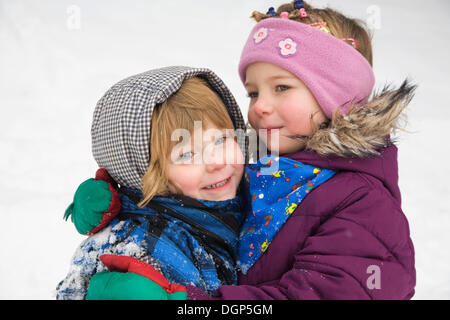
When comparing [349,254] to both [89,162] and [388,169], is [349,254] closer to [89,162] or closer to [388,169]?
[388,169]

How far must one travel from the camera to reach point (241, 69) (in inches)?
54.7

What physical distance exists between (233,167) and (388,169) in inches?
16.9

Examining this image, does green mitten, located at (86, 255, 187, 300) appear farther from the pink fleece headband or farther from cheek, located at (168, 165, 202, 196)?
the pink fleece headband

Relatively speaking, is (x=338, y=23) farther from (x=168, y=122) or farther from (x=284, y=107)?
(x=168, y=122)

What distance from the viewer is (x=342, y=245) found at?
3.31 feet

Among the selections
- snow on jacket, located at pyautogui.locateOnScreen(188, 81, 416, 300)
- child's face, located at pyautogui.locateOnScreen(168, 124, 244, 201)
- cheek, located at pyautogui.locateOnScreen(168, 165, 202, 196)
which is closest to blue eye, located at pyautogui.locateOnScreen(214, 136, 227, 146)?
child's face, located at pyautogui.locateOnScreen(168, 124, 244, 201)

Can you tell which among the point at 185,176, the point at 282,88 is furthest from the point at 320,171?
the point at 185,176

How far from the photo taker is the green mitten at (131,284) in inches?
36.8

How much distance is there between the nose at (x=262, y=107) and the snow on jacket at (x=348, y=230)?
151mm

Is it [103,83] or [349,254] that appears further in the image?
[103,83]

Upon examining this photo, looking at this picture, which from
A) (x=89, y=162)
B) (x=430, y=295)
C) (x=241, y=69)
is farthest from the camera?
(x=89, y=162)

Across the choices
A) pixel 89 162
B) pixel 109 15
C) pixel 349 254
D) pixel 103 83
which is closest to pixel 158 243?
pixel 349 254

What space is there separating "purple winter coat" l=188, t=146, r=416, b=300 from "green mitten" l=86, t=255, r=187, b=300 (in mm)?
61

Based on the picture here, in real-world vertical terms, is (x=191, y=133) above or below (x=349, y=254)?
above
